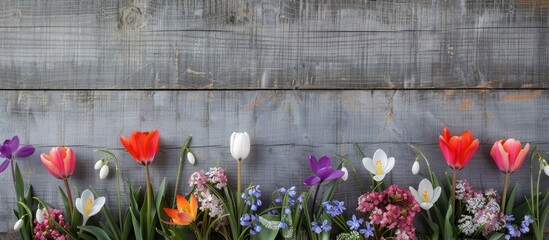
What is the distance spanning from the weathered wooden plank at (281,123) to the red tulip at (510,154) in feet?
0.19

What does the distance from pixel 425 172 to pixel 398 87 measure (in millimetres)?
194

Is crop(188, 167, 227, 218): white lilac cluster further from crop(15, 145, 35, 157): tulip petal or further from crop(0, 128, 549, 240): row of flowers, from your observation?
crop(15, 145, 35, 157): tulip petal

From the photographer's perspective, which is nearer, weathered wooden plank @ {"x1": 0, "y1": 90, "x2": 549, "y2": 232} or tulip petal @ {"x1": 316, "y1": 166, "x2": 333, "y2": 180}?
tulip petal @ {"x1": 316, "y1": 166, "x2": 333, "y2": 180}

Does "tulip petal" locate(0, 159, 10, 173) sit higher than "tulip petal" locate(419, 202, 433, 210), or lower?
higher

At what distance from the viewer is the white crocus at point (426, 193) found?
111 cm

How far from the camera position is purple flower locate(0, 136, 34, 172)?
113cm

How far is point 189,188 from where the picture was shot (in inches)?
46.6

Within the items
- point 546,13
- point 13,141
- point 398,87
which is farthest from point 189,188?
point 546,13

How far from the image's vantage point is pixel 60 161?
112cm

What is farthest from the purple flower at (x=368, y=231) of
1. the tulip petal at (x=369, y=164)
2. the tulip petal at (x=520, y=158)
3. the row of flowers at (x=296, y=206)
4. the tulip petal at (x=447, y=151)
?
the tulip petal at (x=520, y=158)

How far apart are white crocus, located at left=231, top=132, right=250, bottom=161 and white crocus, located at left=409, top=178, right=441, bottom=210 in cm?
35

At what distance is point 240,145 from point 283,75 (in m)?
0.18

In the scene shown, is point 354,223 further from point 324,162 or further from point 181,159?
point 181,159

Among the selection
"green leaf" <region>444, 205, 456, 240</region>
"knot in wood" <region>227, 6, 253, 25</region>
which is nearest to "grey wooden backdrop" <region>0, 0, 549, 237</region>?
"knot in wood" <region>227, 6, 253, 25</region>
